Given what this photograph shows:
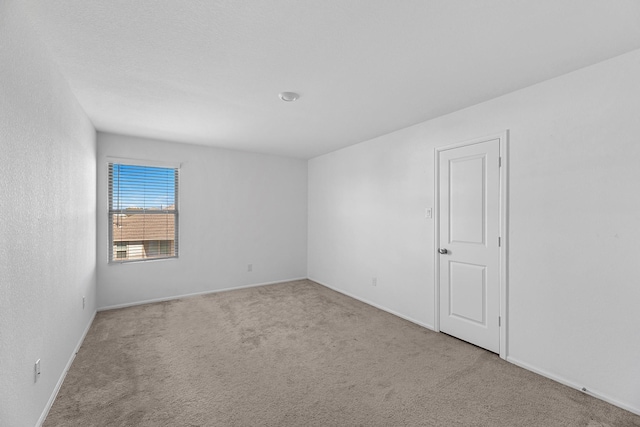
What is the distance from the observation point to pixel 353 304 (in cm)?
427

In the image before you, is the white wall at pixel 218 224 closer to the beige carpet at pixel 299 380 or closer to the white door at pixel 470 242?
the beige carpet at pixel 299 380

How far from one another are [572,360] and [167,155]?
525 cm

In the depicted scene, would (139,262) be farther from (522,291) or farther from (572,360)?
(572,360)

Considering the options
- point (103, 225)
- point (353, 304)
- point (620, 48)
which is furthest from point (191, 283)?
point (620, 48)

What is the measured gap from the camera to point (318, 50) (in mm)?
2000

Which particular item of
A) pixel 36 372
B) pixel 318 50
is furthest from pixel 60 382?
pixel 318 50

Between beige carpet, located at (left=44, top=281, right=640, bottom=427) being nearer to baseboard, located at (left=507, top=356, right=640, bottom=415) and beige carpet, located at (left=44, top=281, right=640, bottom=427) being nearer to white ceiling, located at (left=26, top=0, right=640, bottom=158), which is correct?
baseboard, located at (left=507, top=356, right=640, bottom=415)

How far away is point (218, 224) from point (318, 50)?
3.62 metres

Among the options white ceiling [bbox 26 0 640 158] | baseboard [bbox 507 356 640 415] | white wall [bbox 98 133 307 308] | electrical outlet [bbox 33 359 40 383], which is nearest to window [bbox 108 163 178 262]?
white wall [bbox 98 133 307 308]

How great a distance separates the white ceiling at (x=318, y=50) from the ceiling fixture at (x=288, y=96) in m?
0.07

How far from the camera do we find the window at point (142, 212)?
4113 mm

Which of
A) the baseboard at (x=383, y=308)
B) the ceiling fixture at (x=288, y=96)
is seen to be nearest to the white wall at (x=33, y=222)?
the ceiling fixture at (x=288, y=96)

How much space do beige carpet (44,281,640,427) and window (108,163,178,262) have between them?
1.05 meters

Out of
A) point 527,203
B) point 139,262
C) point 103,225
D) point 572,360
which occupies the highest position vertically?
point 527,203
